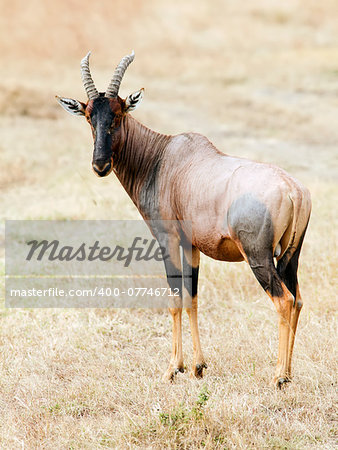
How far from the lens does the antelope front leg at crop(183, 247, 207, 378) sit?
6359 mm

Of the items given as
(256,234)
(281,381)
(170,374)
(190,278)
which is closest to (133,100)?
(190,278)

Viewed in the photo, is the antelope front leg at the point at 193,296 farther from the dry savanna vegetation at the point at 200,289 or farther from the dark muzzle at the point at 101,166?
the dark muzzle at the point at 101,166

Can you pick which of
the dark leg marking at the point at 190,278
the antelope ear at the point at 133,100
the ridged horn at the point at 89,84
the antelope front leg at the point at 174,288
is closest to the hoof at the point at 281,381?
the antelope front leg at the point at 174,288

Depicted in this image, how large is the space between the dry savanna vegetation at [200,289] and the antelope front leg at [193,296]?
17cm

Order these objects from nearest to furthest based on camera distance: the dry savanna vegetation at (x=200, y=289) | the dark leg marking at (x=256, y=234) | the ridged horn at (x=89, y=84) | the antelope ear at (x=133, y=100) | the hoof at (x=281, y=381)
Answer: the dry savanna vegetation at (x=200, y=289), the dark leg marking at (x=256, y=234), the hoof at (x=281, y=381), the ridged horn at (x=89, y=84), the antelope ear at (x=133, y=100)

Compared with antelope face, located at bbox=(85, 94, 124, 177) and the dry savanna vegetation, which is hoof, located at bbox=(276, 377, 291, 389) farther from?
antelope face, located at bbox=(85, 94, 124, 177)

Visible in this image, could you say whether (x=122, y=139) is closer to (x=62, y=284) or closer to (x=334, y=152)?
(x=62, y=284)

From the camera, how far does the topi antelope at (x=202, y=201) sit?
5414 mm

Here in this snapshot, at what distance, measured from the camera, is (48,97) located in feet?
73.2

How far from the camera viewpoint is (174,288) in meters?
6.40

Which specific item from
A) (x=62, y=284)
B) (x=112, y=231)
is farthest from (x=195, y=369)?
(x=112, y=231)

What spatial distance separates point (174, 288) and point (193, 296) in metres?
0.24

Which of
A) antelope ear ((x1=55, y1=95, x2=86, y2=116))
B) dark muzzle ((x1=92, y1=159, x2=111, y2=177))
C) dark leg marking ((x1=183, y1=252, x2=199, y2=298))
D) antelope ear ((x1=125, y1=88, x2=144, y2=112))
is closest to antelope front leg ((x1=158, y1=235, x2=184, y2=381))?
dark leg marking ((x1=183, y1=252, x2=199, y2=298))

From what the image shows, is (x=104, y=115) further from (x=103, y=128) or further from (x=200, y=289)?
(x=200, y=289)
